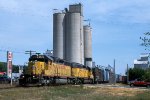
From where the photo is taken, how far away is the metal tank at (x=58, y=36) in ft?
396

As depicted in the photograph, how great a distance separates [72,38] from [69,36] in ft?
4.66

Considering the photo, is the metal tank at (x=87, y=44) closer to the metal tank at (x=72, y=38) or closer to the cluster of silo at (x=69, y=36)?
the cluster of silo at (x=69, y=36)

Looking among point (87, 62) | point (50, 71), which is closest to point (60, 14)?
point (87, 62)

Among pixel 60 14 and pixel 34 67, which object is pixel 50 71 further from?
pixel 60 14

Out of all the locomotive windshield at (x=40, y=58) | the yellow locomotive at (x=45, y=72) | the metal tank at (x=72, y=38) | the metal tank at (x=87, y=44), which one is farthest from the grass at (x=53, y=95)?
the metal tank at (x=87, y=44)

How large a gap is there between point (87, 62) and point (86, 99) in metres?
97.9

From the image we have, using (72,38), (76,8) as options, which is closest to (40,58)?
(72,38)

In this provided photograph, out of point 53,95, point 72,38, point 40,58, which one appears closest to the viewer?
point 53,95

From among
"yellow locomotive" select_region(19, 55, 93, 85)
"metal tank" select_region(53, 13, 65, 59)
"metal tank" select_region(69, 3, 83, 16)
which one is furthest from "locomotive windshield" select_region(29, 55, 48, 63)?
"metal tank" select_region(69, 3, 83, 16)

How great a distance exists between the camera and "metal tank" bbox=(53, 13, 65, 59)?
120688 mm

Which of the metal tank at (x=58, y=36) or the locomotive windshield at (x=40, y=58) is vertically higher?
the metal tank at (x=58, y=36)

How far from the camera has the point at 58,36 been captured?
401 feet

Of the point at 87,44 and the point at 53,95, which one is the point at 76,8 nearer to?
the point at 87,44

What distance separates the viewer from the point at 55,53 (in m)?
122
